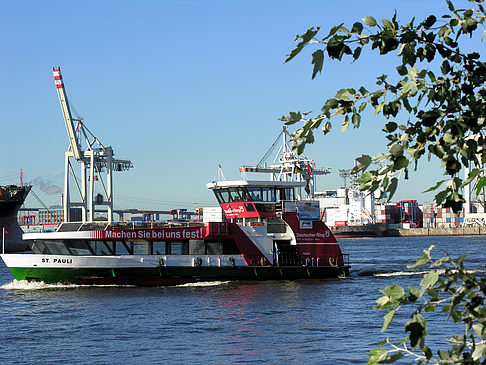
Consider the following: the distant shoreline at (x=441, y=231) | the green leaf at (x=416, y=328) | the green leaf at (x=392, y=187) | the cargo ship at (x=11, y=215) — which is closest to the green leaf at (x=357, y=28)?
the green leaf at (x=392, y=187)

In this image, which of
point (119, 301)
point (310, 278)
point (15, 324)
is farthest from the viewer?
point (310, 278)

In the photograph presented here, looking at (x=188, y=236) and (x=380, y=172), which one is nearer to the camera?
(x=380, y=172)

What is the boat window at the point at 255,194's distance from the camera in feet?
119

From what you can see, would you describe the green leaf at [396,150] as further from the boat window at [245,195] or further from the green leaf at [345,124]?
the boat window at [245,195]

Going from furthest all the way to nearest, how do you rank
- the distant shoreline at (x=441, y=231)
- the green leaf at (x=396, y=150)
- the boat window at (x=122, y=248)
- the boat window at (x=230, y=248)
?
the distant shoreline at (x=441, y=231), the boat window at (x=230, y=248), the boat window at (x=122, y=248), the green leaf at (x=396, y=150)

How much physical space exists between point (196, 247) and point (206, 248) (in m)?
0.54

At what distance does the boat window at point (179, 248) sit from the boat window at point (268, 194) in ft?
17.9

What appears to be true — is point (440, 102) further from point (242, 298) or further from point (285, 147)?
point (285, 147)

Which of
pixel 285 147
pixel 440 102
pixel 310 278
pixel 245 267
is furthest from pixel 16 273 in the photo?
pixel 285 147

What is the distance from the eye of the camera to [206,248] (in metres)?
34.4

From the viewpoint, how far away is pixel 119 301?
28.9 m

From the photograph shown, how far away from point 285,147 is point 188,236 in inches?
2100

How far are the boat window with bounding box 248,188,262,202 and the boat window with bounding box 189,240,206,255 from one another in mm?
4142

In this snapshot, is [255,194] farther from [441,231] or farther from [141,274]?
[441,231]
